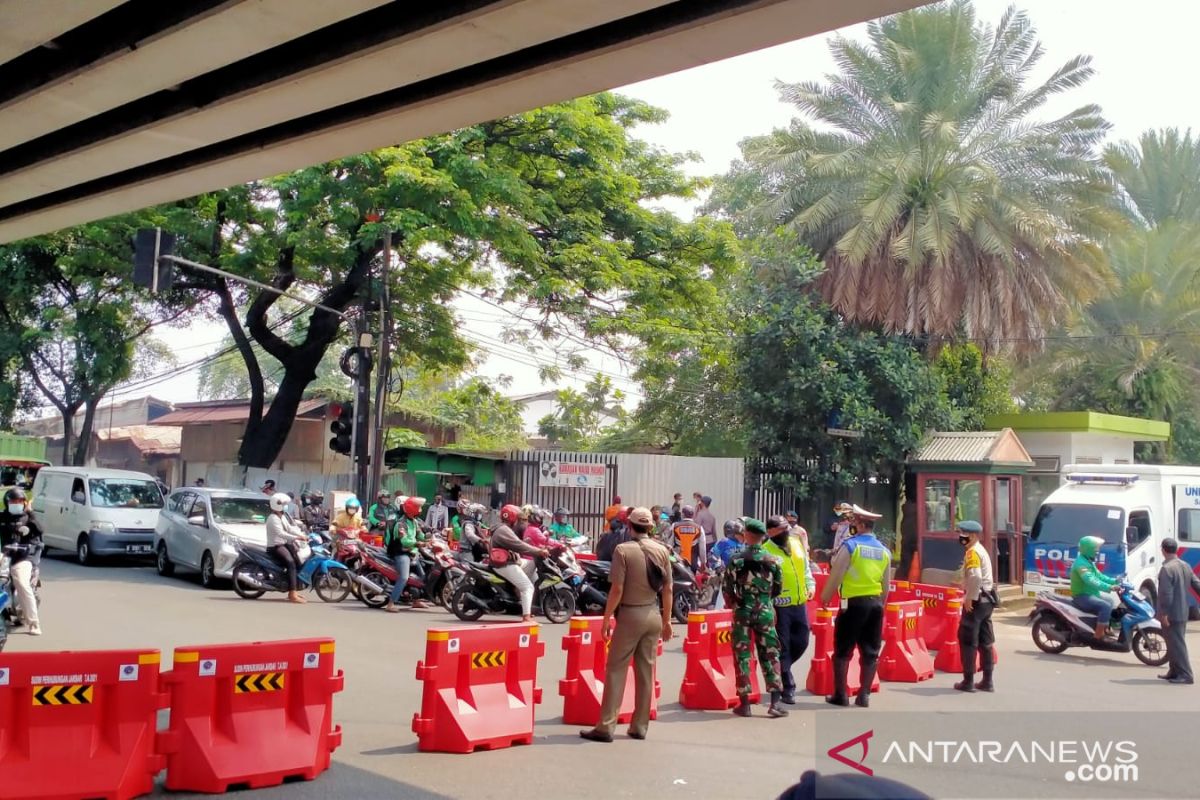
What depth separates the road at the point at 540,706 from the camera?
6.64 m

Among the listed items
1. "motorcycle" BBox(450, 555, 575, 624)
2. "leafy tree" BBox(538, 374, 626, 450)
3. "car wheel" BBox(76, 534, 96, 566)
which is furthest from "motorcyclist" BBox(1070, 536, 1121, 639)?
"leafy tree" BBox(538, 374, 626, 450)

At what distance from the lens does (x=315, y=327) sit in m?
24.8

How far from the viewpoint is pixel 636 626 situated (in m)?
7.71

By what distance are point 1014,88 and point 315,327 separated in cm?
1676

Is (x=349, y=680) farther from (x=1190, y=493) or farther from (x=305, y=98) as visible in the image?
(x=1190, y=493)

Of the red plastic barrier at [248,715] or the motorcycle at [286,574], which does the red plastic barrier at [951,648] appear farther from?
the motorcycle at [286,574]

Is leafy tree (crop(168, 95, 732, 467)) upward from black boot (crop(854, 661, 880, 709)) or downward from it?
upward

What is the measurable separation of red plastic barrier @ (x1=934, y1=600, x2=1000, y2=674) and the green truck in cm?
2327

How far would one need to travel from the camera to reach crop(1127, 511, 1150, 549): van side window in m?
17.9


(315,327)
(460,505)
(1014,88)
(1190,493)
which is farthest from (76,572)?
(1014,88)

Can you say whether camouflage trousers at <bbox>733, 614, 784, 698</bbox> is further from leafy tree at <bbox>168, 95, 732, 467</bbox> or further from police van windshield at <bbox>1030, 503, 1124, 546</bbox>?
leafy tree at <bbox>168, 95, 732, 467</bbox>

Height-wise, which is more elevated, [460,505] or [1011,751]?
[460,505]

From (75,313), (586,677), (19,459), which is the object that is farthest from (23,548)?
(19,459)

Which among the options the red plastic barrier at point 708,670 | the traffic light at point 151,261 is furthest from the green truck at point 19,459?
the red plastic barrier at point 708,670
